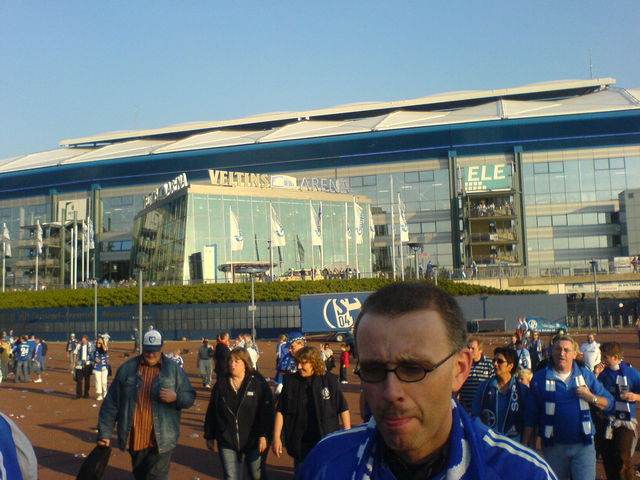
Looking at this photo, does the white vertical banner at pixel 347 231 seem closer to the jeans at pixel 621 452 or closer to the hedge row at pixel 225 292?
the hedge row at pixel 225 292

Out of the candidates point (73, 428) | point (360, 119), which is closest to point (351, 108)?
point (360, 119)

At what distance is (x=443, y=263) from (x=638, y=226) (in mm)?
16775

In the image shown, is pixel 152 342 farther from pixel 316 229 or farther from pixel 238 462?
pixel 316 229

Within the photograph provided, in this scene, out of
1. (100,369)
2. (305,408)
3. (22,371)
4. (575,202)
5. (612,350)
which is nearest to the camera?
(305,408)

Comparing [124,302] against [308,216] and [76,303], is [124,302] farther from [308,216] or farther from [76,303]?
[308,216]

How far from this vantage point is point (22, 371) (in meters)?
26.7

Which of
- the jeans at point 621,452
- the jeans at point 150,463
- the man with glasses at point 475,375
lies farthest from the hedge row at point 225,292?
the jeans at point 150,463

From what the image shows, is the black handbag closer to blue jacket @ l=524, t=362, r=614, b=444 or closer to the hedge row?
blue jacket @ l=524, t=362, r=614, b=444

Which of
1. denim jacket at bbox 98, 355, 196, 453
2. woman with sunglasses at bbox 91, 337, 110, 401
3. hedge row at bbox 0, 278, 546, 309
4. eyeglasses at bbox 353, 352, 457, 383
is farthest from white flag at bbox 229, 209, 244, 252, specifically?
eyeglasses at bbox 353, 352, 457, 383

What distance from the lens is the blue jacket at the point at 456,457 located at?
6.95 ft

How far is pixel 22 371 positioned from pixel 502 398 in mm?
23084

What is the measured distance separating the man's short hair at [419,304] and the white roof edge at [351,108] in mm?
86583

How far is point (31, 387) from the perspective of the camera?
24875mm

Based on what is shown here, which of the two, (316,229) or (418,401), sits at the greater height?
(316,229)
